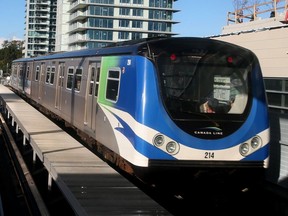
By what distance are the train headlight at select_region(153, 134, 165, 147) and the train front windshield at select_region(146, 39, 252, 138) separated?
330mm

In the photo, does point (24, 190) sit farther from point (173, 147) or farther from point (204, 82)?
point (204, 82)

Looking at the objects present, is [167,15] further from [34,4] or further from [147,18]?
[34,4]

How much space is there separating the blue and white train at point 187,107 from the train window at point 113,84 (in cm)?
2

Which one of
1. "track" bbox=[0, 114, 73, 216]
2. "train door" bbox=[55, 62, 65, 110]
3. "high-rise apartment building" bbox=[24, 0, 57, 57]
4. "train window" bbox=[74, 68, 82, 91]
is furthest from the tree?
"train window" bbox=[74, 68, 82, 91]

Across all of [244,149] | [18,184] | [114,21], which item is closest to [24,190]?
[18,184]

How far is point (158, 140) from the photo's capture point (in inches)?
275

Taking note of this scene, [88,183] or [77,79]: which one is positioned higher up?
[77,79]

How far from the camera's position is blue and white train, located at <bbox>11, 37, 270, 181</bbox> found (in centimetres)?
702

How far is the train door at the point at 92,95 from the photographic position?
992 centimetres

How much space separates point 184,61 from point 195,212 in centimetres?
263

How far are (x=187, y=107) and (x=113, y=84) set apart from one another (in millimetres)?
1875

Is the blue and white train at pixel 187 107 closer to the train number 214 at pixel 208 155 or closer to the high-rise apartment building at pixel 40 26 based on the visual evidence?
the train number 214 at pixel 208 155

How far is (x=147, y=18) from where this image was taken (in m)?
98.8

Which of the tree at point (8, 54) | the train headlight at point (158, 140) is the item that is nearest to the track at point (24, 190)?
the train headlight at point (158, 140)
